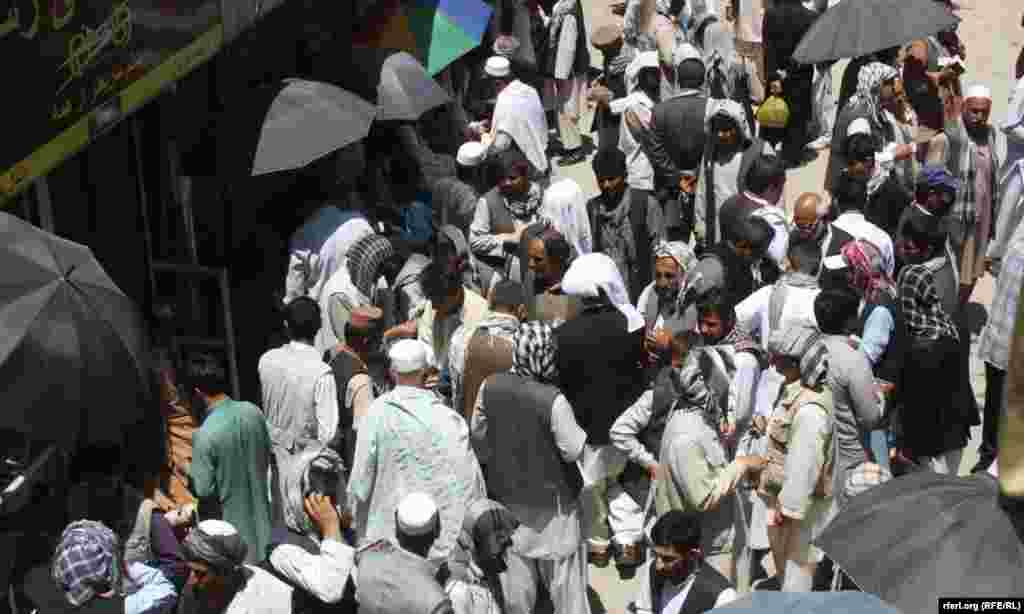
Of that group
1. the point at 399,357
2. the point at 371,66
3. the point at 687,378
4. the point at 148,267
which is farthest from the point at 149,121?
the point at 687,378

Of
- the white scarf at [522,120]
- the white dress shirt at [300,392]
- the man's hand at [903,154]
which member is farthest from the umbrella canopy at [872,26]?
the white dress shirt at [300,392]

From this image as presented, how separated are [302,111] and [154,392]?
7.23 ft

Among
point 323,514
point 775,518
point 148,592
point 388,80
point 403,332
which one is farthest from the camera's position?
point 388,80

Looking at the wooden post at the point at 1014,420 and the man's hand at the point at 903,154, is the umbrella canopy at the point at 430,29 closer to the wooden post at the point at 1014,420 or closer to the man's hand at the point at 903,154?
the man's hand at the point at 903,154

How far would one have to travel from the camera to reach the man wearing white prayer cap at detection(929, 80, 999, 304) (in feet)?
36.4

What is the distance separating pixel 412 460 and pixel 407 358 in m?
0.45

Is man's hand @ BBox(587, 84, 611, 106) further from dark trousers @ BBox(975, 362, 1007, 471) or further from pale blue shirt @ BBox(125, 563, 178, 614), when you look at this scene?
pale blue shirt @ BBox(125, 563, 178, 614)

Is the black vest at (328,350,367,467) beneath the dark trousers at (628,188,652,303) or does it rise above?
beneath

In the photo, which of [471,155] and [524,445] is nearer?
[524,445]

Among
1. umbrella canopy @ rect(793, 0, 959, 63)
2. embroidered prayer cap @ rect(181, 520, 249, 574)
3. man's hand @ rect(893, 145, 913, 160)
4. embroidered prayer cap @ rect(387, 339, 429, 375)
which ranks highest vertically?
umbrella canopy @ rect(793, 0, 959, 63)

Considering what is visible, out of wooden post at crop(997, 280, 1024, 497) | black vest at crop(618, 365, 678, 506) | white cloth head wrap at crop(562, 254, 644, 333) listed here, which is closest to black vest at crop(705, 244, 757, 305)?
white cloth head wrap at crop(562, 254, 644, 333)

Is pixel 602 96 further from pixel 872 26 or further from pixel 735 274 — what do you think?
pixel 735 274

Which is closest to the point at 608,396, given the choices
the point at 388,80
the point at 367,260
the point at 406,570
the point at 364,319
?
the point at 364,319

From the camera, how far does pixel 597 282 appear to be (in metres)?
8.76
